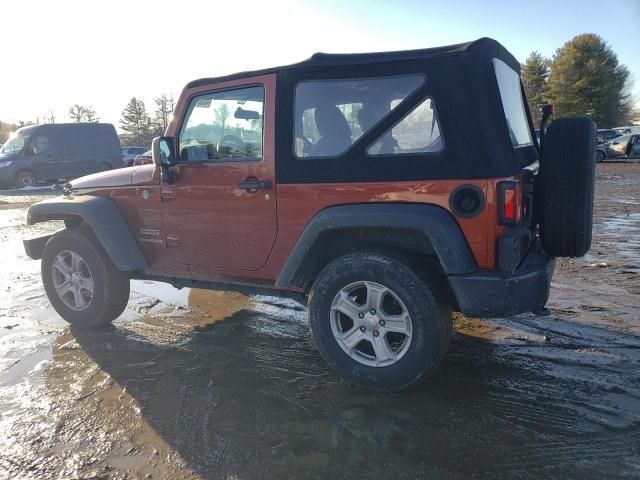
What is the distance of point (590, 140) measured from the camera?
3119 millimetres

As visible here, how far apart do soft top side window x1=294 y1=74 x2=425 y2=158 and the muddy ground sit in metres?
1.59

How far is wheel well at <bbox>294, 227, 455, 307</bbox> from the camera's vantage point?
Result: 318 cm

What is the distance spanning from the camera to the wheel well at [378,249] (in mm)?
3180

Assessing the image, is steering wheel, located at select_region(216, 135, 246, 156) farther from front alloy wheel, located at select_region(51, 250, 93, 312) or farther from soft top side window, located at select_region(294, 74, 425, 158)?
front alloy wheel, located at select_region(51, 250, 93, 312)

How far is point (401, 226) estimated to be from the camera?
3025mm

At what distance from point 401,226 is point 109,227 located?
2.57 m

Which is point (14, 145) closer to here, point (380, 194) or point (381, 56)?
point (381, 56)

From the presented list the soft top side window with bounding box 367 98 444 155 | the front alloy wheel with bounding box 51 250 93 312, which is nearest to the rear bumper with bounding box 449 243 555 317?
the soft top side window with bounding box 367 98 444 155

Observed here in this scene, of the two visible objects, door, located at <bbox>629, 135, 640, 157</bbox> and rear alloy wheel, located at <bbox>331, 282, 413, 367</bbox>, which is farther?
door, located at <bbox>629, 135, 640, 157</bbox>

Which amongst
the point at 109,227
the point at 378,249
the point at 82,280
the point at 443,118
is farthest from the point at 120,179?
the point at 443,118

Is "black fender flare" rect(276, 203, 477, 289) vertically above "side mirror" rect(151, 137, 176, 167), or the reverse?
"side mirror" rect(151, 137, 176, 167)

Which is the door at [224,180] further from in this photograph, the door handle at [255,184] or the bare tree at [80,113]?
the bare tree at [80,113]

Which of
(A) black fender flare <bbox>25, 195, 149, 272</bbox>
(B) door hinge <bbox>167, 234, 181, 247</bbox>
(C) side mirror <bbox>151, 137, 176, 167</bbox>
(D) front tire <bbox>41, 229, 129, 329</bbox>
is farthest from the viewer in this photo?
(D) front tire <bbox>41, 229, 129, 329</bbox>

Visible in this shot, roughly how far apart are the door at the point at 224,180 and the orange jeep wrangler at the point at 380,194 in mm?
12
